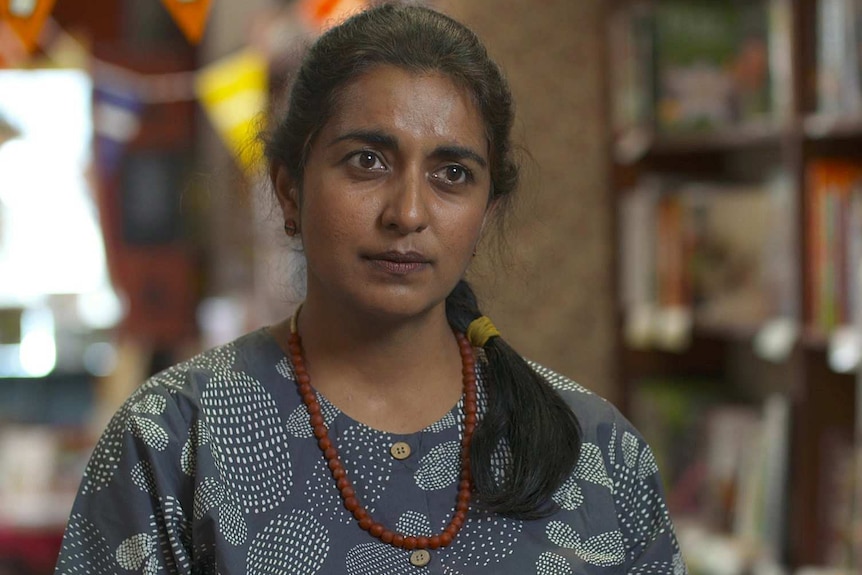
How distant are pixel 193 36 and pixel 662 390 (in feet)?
5.63

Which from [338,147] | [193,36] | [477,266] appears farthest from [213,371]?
[193,36]

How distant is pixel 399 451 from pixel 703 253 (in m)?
1.75

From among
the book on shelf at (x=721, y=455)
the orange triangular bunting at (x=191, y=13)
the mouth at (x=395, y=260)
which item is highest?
the orange triangular bunting at (x=191, y=13)

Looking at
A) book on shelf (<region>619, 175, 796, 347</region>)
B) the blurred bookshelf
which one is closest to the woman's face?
the blurred bookshelf

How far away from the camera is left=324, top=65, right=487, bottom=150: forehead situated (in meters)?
1.24

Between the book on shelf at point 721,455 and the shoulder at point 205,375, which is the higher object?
the shoulder at point 205,375

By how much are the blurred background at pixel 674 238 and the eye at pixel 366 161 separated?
0.70 ft

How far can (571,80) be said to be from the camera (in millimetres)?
3061

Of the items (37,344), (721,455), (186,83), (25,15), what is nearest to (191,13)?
(25,15)

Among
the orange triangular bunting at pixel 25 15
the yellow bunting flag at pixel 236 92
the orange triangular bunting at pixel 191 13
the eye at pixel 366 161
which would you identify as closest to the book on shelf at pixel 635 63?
the yellow bunting flag at pixel 236 92

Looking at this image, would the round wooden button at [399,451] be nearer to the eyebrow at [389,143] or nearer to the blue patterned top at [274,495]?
the blue patterned top at [274,495]

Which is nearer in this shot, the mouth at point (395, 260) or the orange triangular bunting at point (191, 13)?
the mouth at point (395, 260)

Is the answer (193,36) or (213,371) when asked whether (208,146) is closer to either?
(193,36)

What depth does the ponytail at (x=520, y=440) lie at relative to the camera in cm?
130
